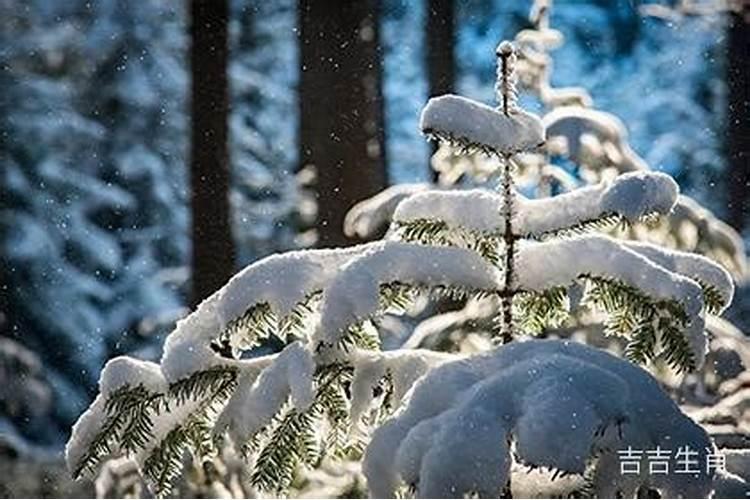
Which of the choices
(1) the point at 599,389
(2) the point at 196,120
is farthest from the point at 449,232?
(2) the point at 196,120

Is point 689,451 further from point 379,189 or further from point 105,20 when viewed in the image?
point 105,20

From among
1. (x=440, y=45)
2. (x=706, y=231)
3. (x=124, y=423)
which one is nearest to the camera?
(x=124, y=423)

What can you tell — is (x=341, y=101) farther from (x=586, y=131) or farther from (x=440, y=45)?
(x=586, y=131)

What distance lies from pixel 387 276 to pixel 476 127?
22 cm

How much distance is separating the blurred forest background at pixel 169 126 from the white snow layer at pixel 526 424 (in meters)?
4.79

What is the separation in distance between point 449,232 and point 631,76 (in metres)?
5.27

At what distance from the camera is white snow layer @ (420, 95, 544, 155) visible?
1665 mm

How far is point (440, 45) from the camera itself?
648 centimetres

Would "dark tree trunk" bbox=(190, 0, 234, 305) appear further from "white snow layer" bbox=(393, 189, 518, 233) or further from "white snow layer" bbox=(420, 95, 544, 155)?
"white snow layer" bbox=(420, 95, 544, 155)

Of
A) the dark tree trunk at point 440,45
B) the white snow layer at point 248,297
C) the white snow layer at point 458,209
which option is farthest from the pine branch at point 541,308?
the dark tree trunk at point 440,45

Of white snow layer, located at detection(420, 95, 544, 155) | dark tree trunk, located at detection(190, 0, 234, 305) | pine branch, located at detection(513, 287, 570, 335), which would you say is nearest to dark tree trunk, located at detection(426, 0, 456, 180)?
dark tree trunk, located at detection(190, 0, 234, 305)

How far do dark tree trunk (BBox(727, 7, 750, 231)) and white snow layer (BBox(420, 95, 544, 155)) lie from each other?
4949mm

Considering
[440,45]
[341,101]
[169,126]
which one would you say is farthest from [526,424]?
[169,126]

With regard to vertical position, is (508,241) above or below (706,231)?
above
